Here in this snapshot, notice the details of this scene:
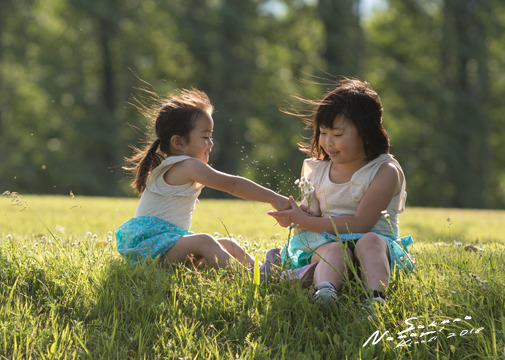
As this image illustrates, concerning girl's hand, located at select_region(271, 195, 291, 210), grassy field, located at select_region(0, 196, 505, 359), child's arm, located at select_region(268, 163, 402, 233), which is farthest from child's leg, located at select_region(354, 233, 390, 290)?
girl's hand, located at select_region(271, 195, 291, 210)

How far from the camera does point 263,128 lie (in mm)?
28094

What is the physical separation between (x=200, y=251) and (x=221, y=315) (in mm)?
770

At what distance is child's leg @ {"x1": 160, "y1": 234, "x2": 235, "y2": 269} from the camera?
393cm

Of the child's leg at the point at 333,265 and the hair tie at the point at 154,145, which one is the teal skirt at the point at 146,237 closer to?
the hair tie at the point at 154,145

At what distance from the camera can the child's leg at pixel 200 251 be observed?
3928 millimetres

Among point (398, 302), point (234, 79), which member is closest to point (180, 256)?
point (398, 302)

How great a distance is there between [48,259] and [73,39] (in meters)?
25.5

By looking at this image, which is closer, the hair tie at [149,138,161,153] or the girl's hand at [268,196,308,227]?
the girl's hand at [268,196,308,227]

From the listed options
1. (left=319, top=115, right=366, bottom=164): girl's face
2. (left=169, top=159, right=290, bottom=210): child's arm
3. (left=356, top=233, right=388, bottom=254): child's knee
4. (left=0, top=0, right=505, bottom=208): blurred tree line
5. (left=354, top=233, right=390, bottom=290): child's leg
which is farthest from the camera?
(left=0, top=0, right=505, bottom=208): blurred tree line

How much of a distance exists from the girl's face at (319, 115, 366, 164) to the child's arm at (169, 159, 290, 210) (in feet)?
1.44

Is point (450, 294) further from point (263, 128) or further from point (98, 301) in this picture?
point (263, 128)

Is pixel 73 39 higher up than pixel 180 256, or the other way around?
pixel 73 39

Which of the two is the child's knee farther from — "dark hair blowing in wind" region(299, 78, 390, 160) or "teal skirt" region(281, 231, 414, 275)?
"dark hair blowing in wind" region(299, 78, 390, 160)

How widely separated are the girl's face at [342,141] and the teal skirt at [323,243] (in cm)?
52
